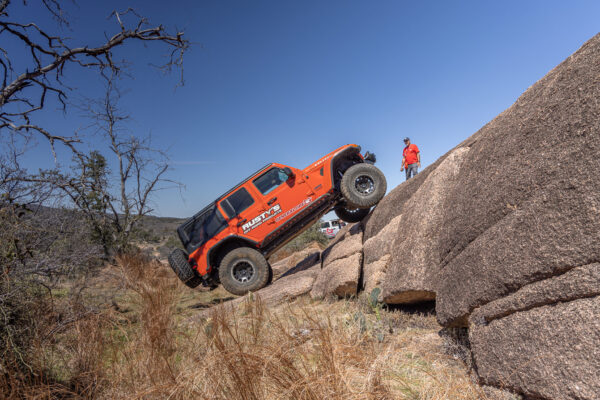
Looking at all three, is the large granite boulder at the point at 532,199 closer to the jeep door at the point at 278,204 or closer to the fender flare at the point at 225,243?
the jeep door at the point at 278,204

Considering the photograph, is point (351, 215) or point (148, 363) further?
point (351, 215)

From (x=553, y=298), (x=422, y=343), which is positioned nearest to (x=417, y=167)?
(x=422, y=343)

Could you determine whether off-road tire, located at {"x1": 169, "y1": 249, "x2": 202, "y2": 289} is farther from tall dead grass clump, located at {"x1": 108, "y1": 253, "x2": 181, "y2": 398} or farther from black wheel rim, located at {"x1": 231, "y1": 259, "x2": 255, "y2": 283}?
tall dead grass clump, located at {"x1": 108, "y1": 253, "x2": 181, "y2": 398}

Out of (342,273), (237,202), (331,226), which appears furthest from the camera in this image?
(331,226)

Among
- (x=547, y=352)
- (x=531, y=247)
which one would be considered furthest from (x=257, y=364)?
(x=531, y=247)

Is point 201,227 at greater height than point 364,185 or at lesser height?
greater

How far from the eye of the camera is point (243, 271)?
7.43 m

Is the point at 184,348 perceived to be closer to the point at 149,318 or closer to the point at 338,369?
the point at 149,318

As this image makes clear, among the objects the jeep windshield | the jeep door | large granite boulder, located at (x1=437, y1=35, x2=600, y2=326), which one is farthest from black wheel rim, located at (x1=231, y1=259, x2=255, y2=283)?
large granite boulder, located at (x1=437, y1=35, x2=600, y2=326)

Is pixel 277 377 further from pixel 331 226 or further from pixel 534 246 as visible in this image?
pixel 331 226

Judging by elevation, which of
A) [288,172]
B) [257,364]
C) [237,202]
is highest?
[288,172]

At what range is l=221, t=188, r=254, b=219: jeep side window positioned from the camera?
24.5 ft

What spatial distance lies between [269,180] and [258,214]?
2.89 ft

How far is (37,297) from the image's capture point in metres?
2.99
